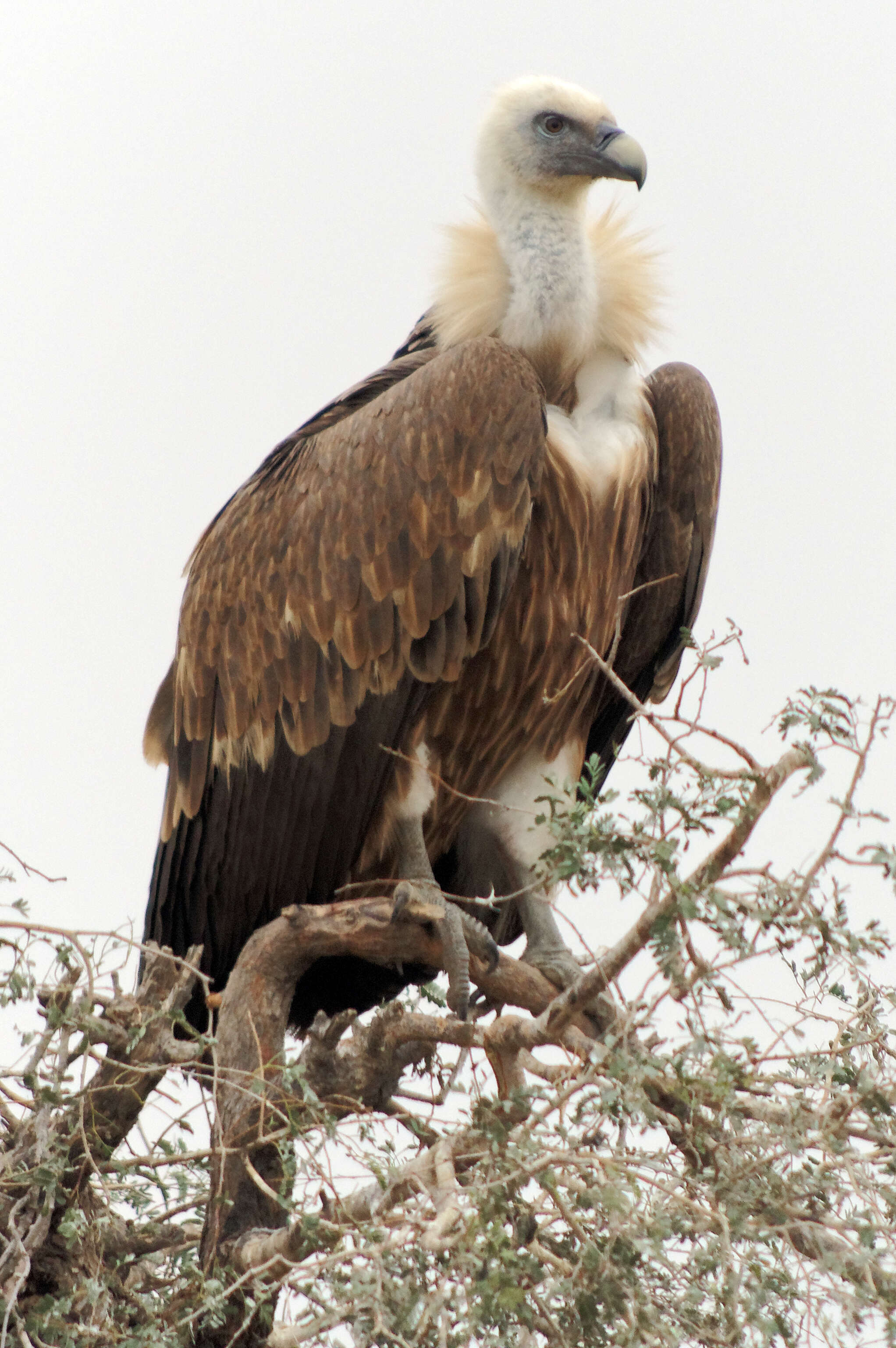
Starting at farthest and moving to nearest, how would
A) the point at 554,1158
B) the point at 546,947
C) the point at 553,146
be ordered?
the point at 553,146
the point at 546,947
the point at 554,1158

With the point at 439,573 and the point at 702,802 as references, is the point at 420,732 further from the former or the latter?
the point at 702,802

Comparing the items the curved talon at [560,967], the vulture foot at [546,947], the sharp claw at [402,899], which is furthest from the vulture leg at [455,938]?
the vulture foot at [546,947]

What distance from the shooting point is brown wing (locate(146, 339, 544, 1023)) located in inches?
192

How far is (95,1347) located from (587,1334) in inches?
58.0

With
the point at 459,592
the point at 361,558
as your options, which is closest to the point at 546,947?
the point at 459,592

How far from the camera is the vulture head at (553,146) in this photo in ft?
17.9

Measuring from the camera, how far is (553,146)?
5.51 m

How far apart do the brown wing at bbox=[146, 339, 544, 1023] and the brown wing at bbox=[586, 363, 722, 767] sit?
711mm

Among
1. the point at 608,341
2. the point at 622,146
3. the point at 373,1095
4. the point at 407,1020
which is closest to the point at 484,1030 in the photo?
the point at 407,1020

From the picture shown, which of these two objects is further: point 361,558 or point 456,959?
point 361,558

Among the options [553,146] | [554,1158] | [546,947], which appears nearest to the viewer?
[554,1158]

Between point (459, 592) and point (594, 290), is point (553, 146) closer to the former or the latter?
point (594, 290)

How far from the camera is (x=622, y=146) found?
17.8 ft

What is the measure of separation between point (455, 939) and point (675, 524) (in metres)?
1.72
